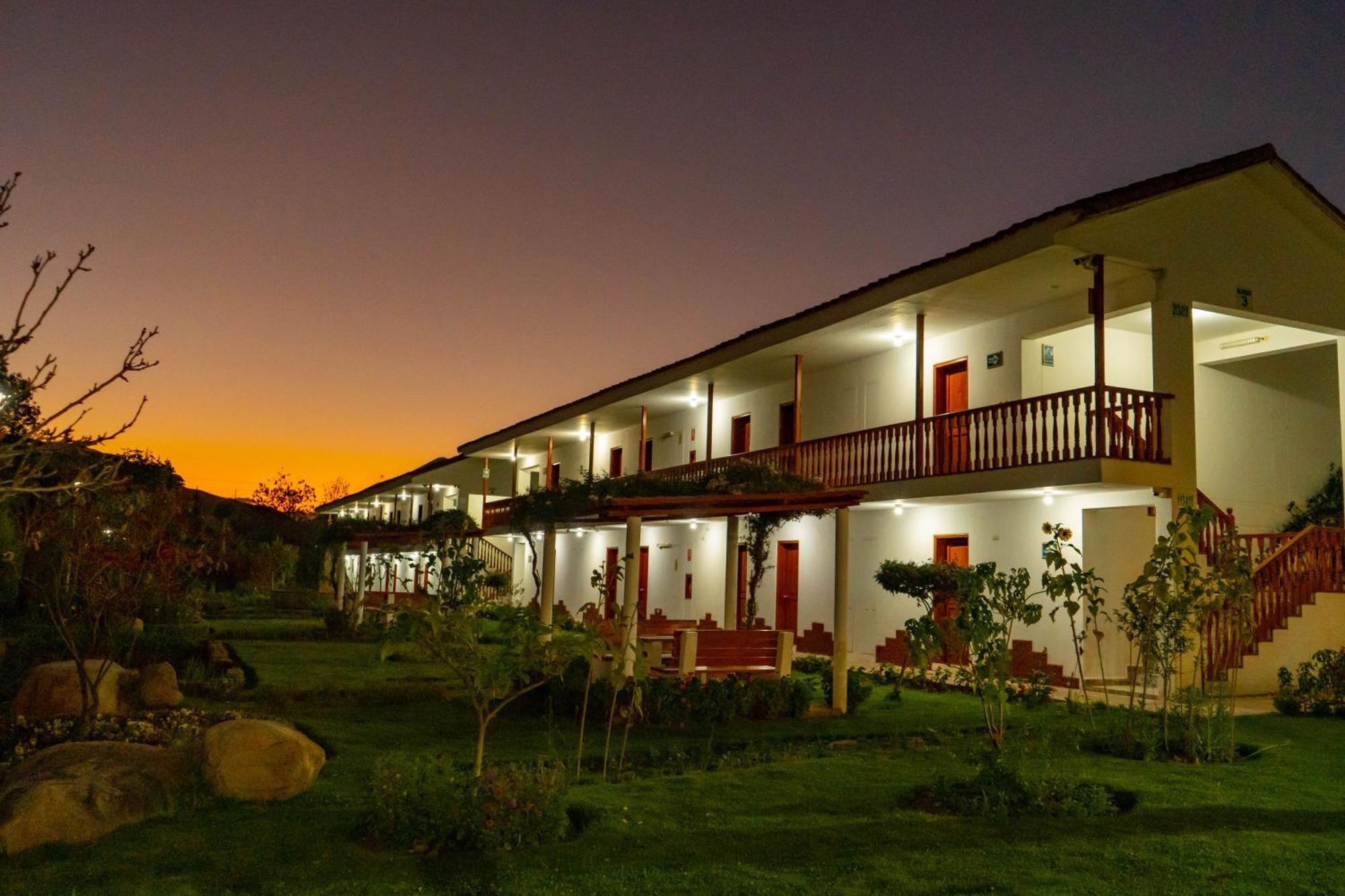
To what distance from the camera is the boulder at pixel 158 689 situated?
36.7 feet

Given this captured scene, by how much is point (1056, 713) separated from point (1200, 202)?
8093 mm

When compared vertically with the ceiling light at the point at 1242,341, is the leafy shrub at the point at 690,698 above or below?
below

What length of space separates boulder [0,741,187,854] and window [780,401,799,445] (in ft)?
60.7

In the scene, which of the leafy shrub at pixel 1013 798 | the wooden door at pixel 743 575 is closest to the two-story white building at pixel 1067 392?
the wooden door at pixel 743 575

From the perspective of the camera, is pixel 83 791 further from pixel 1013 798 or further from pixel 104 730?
pixel 1013 798

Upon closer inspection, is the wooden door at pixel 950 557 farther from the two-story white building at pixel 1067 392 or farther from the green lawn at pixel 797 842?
the green lawn at pixel 797 842

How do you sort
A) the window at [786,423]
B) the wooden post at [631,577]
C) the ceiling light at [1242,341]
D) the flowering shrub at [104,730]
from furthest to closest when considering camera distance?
the window at [786,423] → the ceiling light at [1242,341] → the wooden post at [631,577] → the flowering shrub at [104,730]

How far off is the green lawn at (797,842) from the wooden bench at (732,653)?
8.26 ft

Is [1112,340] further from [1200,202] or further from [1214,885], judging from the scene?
[1214,885]

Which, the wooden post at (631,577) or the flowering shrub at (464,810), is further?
the wooden post at (631,577)

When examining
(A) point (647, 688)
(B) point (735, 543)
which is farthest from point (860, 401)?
(A) point (647, 688)

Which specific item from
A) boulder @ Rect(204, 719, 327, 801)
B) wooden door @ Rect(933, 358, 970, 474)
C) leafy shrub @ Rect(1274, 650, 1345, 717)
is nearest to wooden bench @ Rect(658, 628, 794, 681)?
boulder @ Rect(204, 719, 327, 801)

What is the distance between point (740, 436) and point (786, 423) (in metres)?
2.60

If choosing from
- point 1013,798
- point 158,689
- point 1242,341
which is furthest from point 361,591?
point 1013,798
